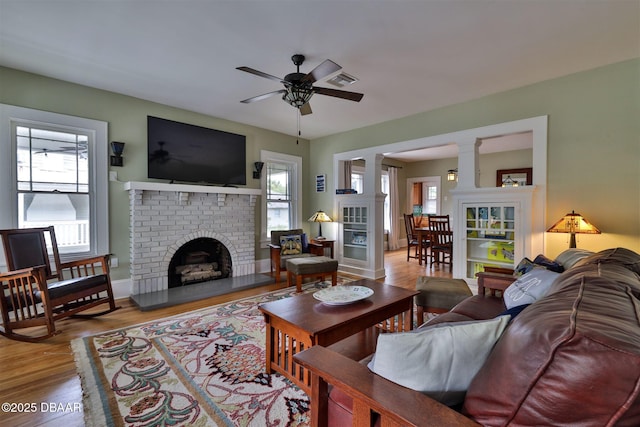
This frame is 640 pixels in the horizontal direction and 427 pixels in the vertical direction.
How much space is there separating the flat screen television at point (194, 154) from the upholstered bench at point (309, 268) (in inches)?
71.9

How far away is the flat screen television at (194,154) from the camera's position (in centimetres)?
396

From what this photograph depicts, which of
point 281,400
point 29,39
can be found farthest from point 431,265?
point 29,39

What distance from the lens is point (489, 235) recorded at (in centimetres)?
378

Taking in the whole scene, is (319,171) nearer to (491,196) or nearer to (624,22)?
(491,196)

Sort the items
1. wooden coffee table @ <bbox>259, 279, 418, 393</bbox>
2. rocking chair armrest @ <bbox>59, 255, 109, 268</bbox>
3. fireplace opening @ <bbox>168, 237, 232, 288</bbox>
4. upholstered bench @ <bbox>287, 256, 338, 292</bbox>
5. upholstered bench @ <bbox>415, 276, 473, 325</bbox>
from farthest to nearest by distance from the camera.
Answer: fireplace opening @ <bbox>168, 237, 232, 288</bbox> → upholstered bench @ <bbox>287, 256, 338, 292</bbox> → rocking chair armrest @ <bbox>59, 255, 109, 268</bbox> → upholstered bench @ <bbox>415, 276, 473, 325</bbox> → wooden coffee table @ <bbox>259, 279, 418, 393</bbox>

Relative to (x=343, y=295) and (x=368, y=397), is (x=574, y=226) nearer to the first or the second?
(x=343, y=295)

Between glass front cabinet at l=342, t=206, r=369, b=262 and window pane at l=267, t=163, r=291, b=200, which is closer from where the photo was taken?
glass front cabinet at l=342, t=206, r=369, b=262

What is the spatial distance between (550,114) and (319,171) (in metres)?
3.68

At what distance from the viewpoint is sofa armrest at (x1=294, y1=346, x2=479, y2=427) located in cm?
76

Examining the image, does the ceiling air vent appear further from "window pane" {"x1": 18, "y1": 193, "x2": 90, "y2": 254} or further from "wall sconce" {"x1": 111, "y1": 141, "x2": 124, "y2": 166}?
"window pane" {"x1": 18, "y1": 193, "x2": 90, "y2": 254}

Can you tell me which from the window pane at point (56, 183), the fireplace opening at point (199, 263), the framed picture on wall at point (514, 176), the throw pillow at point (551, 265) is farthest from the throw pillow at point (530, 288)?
the framed picture on wall at point (514, 176)

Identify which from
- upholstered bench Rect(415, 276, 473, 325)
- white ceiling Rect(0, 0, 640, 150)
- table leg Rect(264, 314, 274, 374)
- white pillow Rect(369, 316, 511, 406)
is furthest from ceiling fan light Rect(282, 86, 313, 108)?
white pillow Rect(369, 316, 511, 406)

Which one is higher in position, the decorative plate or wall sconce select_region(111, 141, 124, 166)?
wall sconce select_region(111, 141, 124, 166)

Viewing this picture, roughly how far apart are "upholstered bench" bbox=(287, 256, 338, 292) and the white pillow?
9.92 ft
